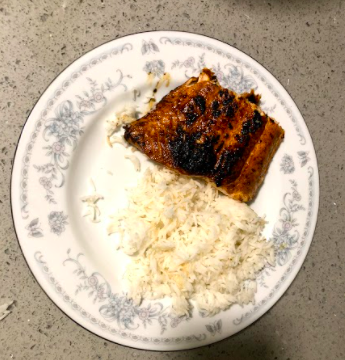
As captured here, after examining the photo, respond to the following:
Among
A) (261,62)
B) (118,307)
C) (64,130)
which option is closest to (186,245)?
(118,307)

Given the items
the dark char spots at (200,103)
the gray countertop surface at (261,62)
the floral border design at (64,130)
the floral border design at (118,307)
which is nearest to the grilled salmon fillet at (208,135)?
the dark char spots at (200,103)

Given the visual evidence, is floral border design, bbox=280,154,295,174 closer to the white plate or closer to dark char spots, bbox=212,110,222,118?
the white plate

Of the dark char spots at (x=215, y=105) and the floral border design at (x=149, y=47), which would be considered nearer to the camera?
the dark char spots at (x=215, y=105)

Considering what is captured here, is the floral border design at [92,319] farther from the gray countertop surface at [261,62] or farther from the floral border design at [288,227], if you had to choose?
the floral border design at [288,227]

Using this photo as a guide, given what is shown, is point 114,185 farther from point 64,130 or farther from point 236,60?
point 236,60

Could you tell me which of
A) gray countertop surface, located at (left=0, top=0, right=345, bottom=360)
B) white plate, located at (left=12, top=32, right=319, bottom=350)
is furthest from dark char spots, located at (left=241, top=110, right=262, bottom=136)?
gray countertop surface, located at (left=0, top=0, right=345, bottom=360)

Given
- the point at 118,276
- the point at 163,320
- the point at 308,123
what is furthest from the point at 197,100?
the point at 163,320

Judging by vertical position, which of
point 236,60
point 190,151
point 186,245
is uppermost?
point 236,60

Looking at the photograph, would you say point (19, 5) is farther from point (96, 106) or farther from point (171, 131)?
point (171, 131)
